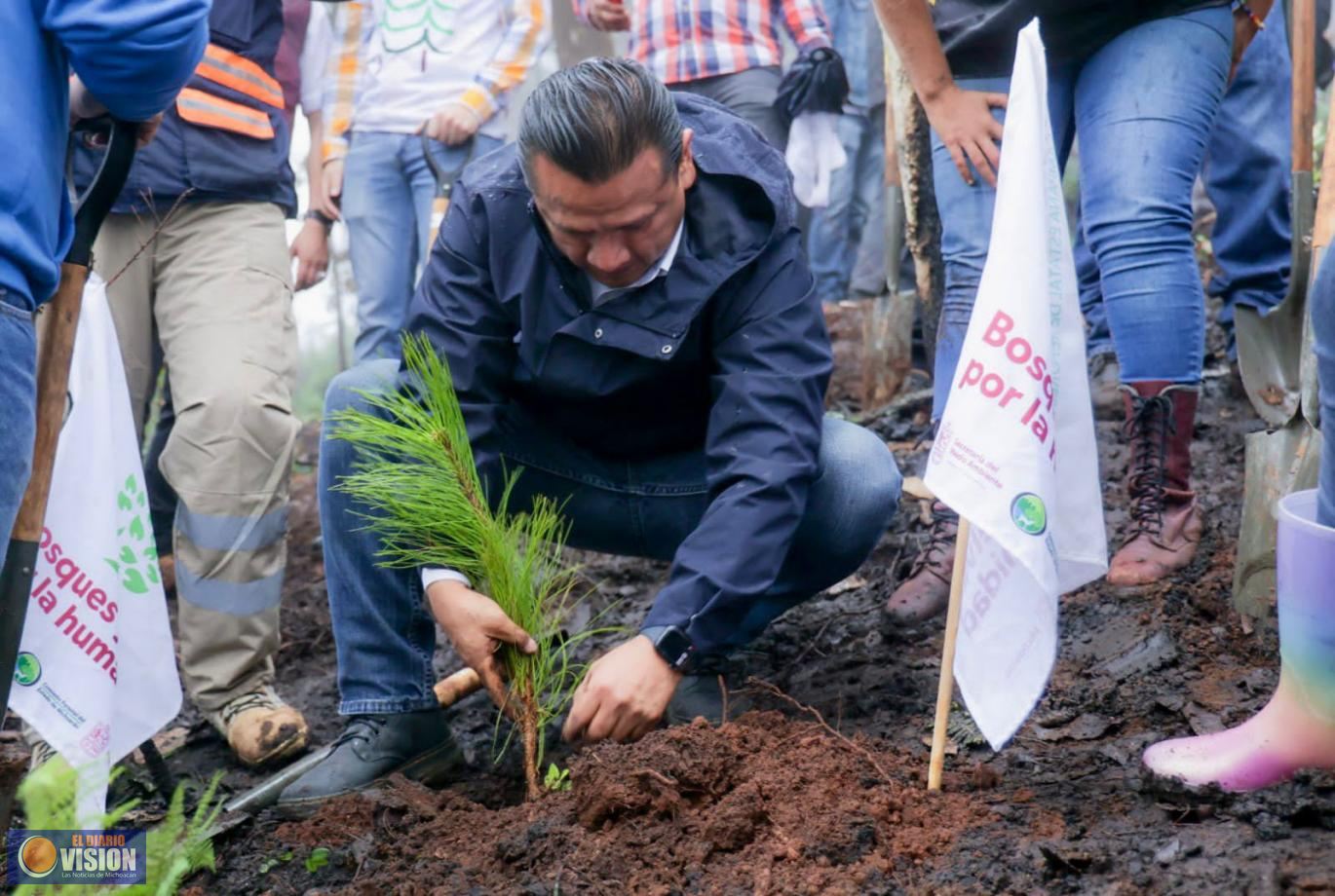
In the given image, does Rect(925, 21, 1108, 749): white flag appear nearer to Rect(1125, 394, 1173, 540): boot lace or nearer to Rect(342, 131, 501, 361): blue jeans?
Rect(1125, 394, 1173, 540): boot lace

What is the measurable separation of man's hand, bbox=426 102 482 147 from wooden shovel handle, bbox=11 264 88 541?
2.11 m

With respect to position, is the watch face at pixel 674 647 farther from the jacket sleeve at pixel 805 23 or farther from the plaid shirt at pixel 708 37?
the jacket sleeve at pixel 805 23

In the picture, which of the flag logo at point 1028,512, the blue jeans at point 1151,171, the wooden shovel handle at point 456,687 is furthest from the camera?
the wooden shovel handle at point 456,687

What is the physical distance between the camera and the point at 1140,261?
259 centimetres

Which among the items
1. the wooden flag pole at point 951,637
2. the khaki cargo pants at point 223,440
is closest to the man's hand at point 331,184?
the khaki cargo pants at point 223,440

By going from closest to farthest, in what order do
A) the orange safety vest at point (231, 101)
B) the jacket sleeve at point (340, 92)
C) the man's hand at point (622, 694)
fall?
the man's hand at point (622, 694)
the orange safety vest at point (231, 101)
the jacket sleeve at point (340, 92)

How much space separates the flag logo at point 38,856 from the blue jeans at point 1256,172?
10.2 ft

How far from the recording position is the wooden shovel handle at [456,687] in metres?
2.78

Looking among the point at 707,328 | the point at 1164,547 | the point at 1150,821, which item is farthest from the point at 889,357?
the point at 1150,821

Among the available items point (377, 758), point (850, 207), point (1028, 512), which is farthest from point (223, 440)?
point (850, 207)

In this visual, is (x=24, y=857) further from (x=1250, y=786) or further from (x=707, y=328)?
(x=1250, y=786)

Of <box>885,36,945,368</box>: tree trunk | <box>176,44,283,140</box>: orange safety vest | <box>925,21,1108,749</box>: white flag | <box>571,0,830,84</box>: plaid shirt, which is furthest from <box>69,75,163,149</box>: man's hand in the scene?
<box>571,0,830,84</box>: plaid shirt

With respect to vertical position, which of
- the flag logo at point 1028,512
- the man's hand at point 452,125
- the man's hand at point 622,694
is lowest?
the man's hand at point 622,694

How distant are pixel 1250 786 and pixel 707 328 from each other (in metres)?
1.24
